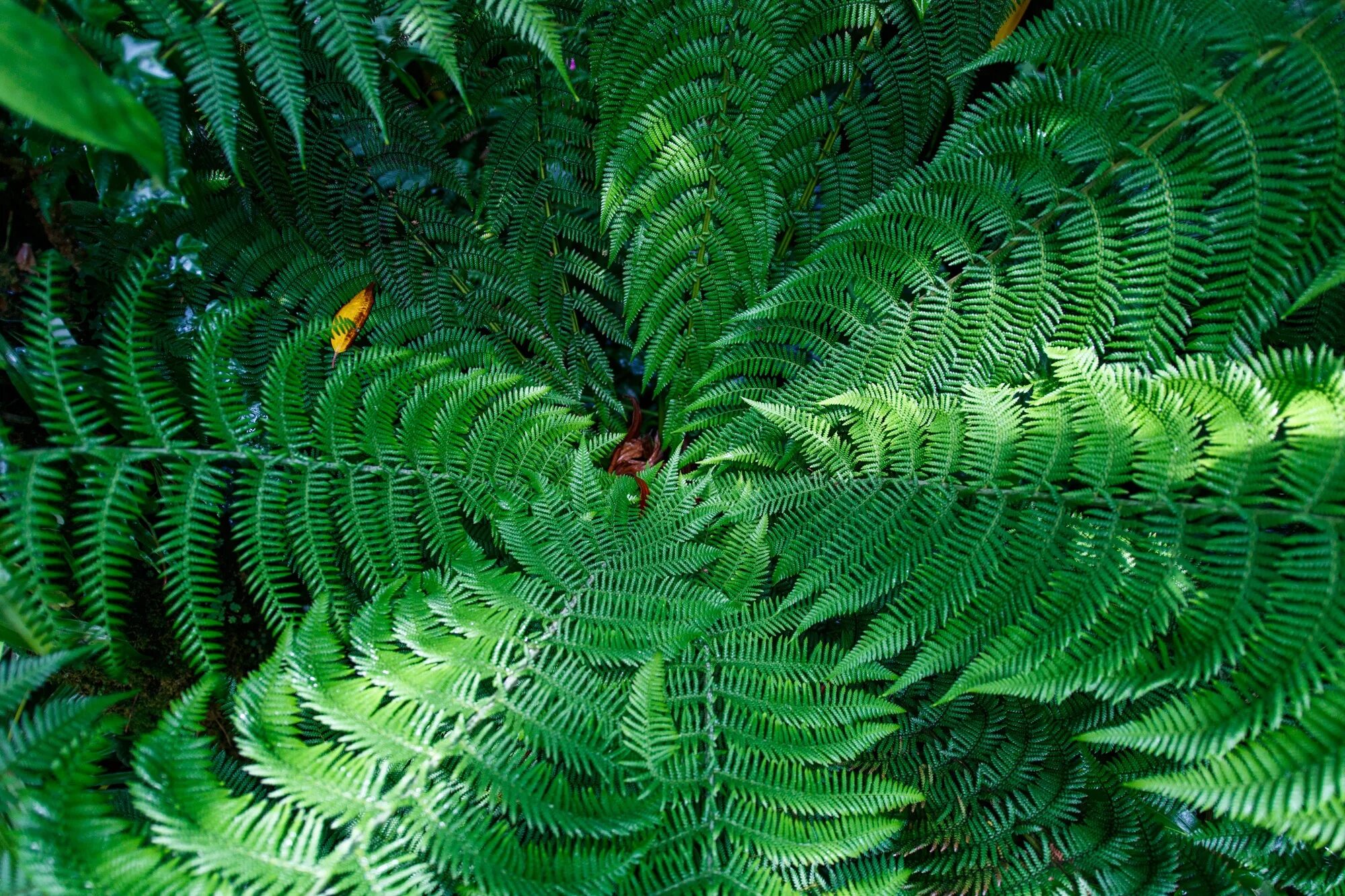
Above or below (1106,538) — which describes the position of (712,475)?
above

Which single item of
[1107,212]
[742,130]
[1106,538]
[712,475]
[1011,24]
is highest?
[742,130]

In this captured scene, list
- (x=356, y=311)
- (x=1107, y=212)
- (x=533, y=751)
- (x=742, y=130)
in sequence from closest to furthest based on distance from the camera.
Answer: (x=533, y=751) → (x=1107, y=212) → (x=742, y=130) → (x=356, y=311)

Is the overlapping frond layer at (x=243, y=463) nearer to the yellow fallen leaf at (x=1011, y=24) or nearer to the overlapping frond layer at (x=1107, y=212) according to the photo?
the overlapping frond layer at (x=1107, y=212)

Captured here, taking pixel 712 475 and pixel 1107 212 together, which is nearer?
pixel 1107 212

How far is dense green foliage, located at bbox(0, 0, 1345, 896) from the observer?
5.20 feet

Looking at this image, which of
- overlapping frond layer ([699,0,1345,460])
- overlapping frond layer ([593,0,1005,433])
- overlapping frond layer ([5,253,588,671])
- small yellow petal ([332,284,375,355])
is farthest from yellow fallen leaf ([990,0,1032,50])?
small yellow petal ([332,284,375,355])

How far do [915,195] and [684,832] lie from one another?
184 cm

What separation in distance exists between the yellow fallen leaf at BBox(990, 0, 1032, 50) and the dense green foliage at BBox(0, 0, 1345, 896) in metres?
0.18

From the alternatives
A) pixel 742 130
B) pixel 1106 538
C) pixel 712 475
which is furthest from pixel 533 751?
pixel 742 130

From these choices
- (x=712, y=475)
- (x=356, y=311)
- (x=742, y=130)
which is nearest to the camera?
(x=742, y=130)

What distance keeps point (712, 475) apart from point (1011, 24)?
1.84 metres

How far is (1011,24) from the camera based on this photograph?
2.56 metres

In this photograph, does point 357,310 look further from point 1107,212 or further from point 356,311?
point 1107,212

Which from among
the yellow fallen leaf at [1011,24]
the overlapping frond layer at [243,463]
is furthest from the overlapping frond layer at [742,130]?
the overlapping frond layer at [243,463]
